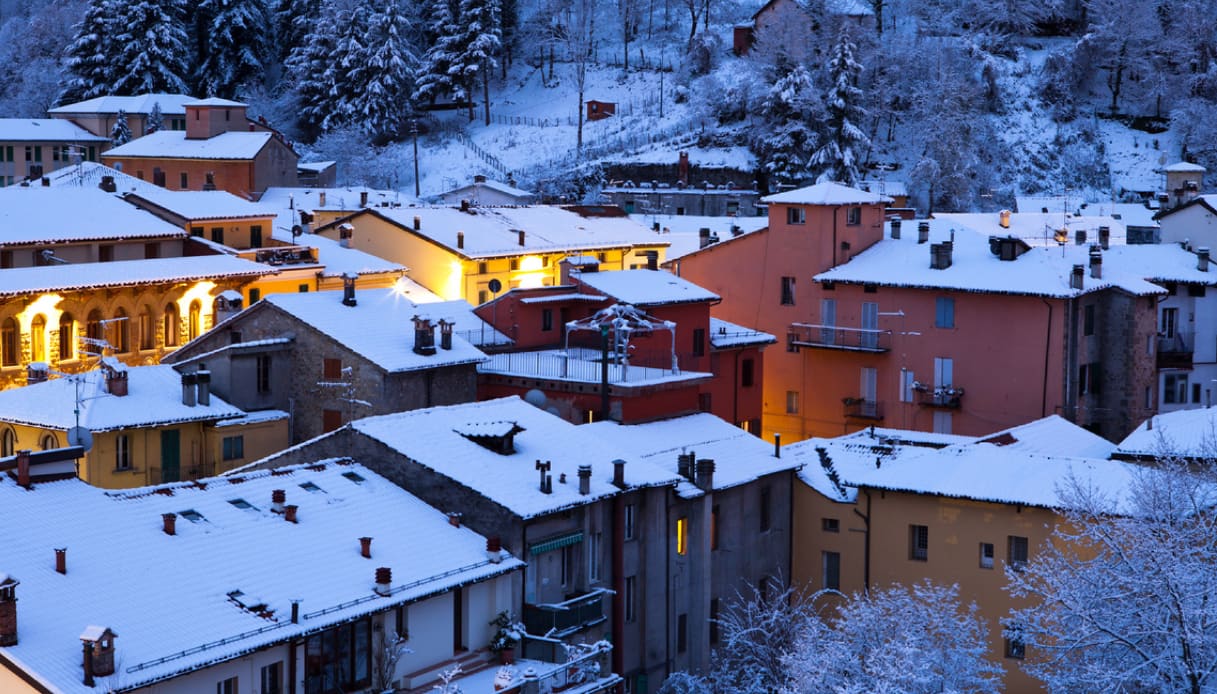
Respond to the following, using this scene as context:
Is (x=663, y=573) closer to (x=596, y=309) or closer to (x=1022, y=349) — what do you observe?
(x=596, y=309)

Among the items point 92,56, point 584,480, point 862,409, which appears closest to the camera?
point 584,480

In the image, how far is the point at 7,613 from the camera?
24891 millimetres

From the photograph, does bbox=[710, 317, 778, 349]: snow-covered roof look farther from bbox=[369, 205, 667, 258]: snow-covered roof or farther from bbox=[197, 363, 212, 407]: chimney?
bbox=[197, 363, 212, 407]: chimney

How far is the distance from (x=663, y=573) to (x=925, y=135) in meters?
57.7

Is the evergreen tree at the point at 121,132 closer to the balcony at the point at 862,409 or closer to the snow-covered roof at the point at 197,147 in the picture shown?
the snow-covered roof at the point at 197,147

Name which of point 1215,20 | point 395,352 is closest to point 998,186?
point 1215,20

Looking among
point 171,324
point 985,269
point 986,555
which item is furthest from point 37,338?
point 985,269

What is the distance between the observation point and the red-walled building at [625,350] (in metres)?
46.2

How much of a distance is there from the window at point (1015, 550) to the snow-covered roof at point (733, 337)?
48.0 feet

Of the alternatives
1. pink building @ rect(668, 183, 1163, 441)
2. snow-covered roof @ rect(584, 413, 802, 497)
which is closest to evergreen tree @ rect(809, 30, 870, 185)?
pink building @ rect(668, 183, 1163, 441)

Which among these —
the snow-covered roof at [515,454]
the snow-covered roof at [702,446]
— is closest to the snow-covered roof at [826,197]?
the snow-covered roof at [702,446]

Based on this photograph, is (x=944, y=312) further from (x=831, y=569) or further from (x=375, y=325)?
(x=375, y=325)

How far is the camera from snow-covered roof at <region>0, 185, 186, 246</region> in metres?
54.8

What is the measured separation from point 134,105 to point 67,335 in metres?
52.3
